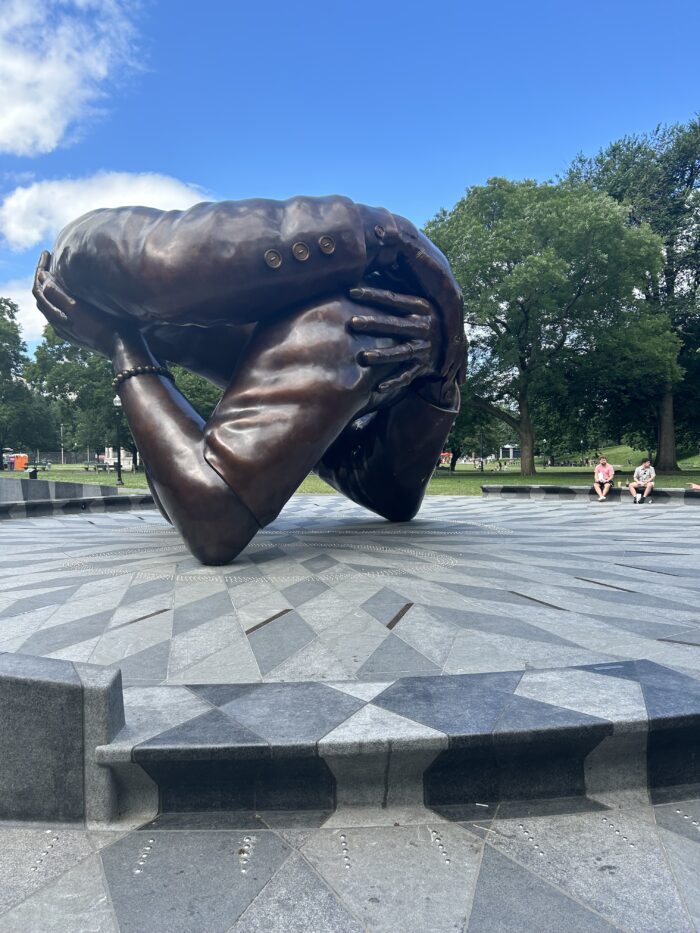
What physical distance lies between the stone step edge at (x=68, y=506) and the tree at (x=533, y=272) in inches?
830

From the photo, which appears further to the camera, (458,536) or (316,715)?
(458,536)

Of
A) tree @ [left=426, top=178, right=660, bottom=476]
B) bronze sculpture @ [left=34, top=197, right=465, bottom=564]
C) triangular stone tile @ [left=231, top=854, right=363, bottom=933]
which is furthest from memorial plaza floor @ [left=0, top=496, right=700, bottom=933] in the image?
tree @ [left=426, top=178, right=660, bottom=476]

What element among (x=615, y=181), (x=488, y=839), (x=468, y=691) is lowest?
(x=488, y=839)

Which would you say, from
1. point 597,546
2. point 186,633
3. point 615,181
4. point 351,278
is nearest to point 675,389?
point 615,181

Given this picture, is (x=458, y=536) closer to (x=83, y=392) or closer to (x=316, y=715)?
(x=316, y=715)

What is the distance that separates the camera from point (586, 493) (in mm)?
22875

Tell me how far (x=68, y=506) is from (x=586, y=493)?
17.1 metres

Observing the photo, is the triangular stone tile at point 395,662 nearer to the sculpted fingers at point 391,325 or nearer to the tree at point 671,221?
the sculpted fingers at point 391,325

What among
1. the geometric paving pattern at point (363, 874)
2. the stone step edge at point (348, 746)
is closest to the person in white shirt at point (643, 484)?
the geometric paving pattern at point (363, 874)

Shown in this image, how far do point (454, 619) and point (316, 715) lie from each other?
2399 mm

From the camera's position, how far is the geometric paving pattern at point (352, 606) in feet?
13.7

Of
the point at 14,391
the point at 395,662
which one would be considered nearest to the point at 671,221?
the point at 395,662

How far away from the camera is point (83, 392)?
4553 centimetres

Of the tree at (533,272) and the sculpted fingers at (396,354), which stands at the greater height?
the tree at (533,272)
